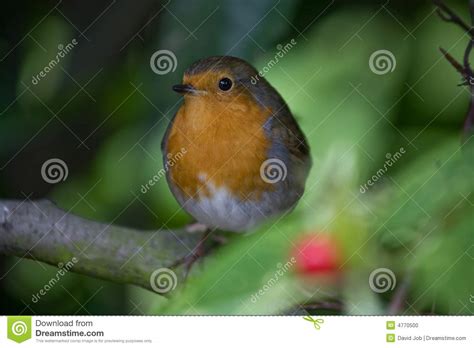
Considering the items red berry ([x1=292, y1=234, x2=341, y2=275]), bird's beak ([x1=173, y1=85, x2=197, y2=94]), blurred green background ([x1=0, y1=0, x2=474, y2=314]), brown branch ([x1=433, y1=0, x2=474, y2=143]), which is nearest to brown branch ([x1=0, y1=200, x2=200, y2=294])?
blurred green background ([x1=0, y1=0, x2=474, y2=314])

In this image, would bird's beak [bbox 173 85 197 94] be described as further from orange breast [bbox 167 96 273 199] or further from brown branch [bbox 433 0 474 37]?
brown branch [bbox 433 0 474 37]

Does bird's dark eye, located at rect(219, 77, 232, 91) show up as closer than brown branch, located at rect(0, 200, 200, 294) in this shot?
Yes

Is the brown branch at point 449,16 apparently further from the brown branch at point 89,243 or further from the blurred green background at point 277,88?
the brown branch at point 89,243


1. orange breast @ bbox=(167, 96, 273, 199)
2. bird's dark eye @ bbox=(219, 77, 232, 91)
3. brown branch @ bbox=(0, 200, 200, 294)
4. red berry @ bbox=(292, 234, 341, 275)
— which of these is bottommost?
brown branch @ bbox=(0, 200, 200, 294)

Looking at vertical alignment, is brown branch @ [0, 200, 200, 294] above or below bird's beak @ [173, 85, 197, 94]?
below

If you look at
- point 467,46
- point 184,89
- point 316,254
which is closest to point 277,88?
point 184,89

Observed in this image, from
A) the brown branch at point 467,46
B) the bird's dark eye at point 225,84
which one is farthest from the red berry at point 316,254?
the brown branch at point 467,46
